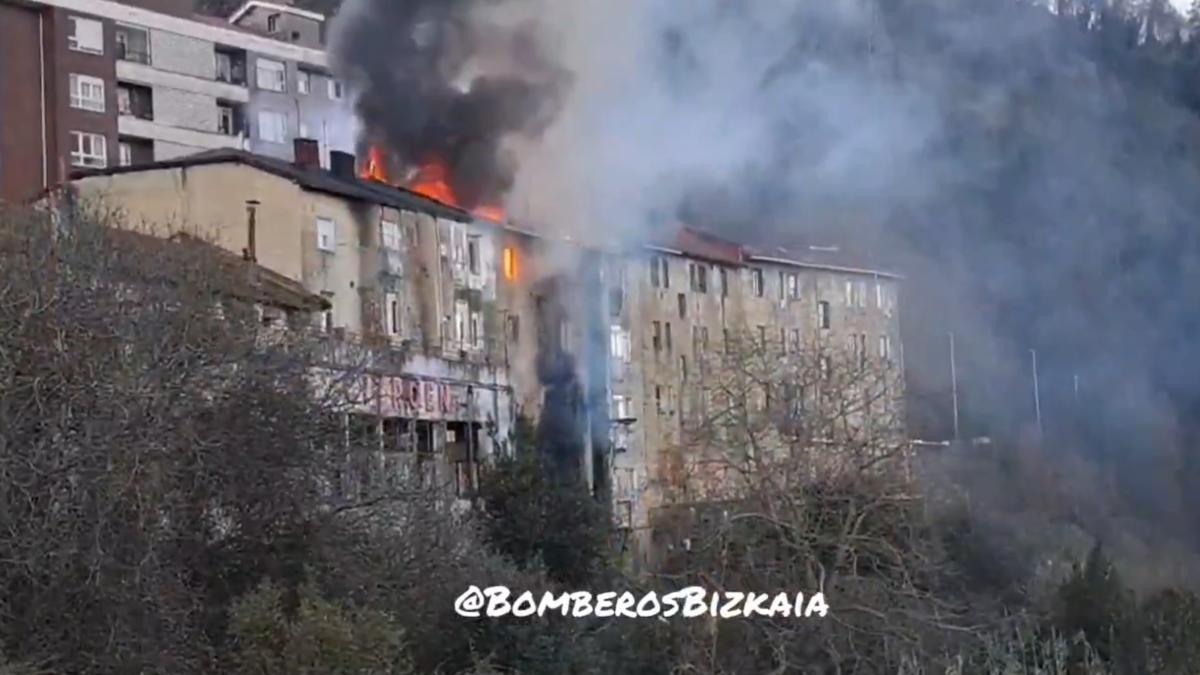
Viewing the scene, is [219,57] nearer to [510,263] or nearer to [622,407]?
[510,263]

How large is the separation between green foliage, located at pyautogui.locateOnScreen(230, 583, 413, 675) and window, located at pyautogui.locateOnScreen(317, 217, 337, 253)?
63.3 ft

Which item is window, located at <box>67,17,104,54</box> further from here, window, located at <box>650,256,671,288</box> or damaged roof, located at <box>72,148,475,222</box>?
window, located at <box>650,256,671,288</box>

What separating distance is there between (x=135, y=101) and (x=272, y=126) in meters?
5.74

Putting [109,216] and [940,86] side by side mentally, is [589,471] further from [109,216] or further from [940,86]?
[109,216]

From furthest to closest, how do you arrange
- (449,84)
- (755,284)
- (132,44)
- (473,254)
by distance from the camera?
(132,44), (755,284), (473,254), (449,84)

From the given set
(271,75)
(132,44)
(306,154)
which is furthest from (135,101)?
(306,154)

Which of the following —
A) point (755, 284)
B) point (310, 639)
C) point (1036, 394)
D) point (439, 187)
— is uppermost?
point (439, 187)

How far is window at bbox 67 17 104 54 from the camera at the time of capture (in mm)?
49438

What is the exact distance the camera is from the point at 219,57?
55094 millimetres

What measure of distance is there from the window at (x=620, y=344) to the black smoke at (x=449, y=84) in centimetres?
647

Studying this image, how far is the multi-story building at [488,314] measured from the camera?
122ft

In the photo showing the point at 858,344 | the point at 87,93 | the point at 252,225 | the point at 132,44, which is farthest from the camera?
the point at 132,44

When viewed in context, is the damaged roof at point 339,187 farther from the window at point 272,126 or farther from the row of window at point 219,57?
the window at point 272,126

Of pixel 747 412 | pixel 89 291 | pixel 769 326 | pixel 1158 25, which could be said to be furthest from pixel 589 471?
pixel 1158 25
